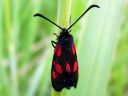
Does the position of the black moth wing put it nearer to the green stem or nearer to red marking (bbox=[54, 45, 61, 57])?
red marking (bbox=[54, 45, 61, 57])

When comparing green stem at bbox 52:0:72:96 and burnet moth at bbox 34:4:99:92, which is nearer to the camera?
green stem at bbox 52:0:72:96

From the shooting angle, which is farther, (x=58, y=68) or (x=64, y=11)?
(x=58, y=68)

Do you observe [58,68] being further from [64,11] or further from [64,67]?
[64,11]

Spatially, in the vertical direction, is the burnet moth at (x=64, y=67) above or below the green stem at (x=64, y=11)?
below

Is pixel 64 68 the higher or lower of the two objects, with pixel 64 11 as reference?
lower

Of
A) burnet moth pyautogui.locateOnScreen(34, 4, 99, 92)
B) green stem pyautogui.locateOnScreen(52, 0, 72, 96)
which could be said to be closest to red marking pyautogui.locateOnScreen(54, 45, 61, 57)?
burnet moth pyautogui.locateOnScreen(34, 4, 99, 92)

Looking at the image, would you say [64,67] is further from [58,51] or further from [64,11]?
[64,11]

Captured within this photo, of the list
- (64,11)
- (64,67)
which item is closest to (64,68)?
(64,67)

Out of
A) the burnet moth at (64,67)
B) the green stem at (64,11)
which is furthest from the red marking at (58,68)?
the green stem at (64,11)

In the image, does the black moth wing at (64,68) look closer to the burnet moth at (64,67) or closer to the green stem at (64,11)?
the burnet moth at (64,67)

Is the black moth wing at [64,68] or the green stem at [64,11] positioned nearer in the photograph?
the green stem at [64,11]

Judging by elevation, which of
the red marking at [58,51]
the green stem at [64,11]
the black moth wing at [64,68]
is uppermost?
the green stem at [64,11]

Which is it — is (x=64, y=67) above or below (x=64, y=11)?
below
